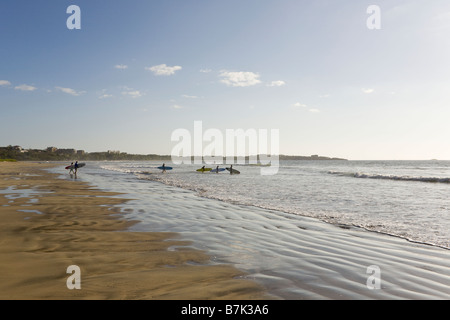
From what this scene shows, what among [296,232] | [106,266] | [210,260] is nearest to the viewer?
[106,266]

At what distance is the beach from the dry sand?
0.02 meters

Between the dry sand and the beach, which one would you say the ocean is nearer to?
the beach

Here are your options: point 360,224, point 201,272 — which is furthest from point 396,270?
point 360,224

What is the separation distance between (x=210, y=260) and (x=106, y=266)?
6.27 ft

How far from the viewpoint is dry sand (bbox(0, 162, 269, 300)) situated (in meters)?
3.89

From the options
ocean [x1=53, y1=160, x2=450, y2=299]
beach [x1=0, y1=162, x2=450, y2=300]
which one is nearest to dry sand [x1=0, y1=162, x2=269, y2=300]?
beach [x1=0, y1=162, x2=450, y2=300]

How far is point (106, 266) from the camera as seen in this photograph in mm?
4949

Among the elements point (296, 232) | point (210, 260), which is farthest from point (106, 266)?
point (296, 232)

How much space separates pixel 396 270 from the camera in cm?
510

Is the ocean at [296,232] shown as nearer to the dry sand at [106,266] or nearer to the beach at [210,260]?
the beach at [210,260]

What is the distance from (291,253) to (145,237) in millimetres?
3664

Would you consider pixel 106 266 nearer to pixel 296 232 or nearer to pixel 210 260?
pixel 210 260
